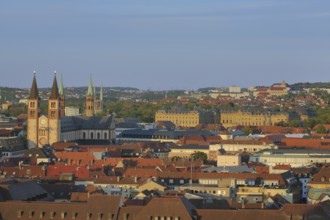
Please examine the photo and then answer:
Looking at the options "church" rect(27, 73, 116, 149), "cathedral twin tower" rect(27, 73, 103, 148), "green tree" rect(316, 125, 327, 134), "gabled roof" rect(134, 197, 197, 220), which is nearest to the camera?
"gabled roof" rect(134, 197, 197, 220)

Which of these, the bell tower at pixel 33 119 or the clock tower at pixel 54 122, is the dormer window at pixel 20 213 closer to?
the bell tower at pixel 33 119

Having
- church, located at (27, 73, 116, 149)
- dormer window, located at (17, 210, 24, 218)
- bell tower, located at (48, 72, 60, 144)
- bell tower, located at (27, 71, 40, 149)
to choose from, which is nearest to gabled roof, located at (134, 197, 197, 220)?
dormer window, located at (17, 210, 24, 218)

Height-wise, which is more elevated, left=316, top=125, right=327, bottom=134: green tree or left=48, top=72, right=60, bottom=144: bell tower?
left=48, top=72, right=60, bottom=144: bell tower

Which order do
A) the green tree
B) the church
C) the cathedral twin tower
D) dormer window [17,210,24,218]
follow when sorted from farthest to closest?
the green tree < the church < the cathedral twin tower < dormer window [17,210,24,218]

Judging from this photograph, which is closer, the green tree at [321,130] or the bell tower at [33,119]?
the bell tower at [33,119]

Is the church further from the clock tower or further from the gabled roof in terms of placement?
the gabled roof

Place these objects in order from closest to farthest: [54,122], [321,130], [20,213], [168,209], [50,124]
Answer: [168,209]
[20,213]
[50,124]
[54,122]
[321,130]

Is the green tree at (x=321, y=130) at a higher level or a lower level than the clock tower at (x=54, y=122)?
lower

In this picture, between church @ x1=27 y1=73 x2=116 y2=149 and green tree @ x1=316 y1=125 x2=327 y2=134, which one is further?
green tree @ x1=316 y1=125 x2=327 y2=134

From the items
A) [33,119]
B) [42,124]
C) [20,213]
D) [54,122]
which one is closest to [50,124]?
[54,122]

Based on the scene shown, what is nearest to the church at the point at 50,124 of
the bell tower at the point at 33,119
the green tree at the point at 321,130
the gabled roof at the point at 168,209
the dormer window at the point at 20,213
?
the bell tower at the point at 33,119

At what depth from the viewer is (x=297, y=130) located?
618ft

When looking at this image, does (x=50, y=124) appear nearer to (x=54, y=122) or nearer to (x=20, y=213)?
(x=54, y=122)

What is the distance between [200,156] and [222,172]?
1270 inches
